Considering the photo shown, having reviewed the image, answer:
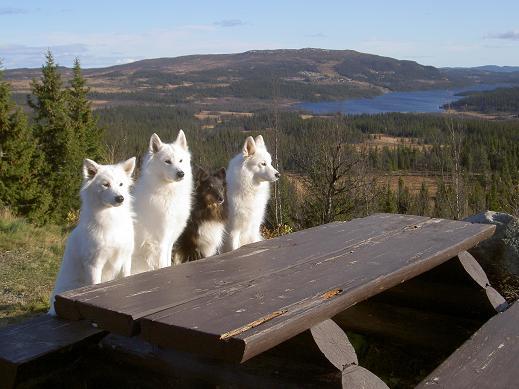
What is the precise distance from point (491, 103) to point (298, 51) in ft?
327

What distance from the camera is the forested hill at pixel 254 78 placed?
319 ft

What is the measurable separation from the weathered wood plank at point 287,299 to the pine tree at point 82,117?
94.5 ft

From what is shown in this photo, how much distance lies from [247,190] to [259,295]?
271 centimetres

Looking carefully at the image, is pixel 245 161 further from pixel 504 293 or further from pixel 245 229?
pixel 504 293

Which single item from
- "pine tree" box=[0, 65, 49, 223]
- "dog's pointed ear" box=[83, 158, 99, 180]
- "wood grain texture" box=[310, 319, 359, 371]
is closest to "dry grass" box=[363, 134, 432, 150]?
"pine tree" box=[0, 65, 49, 223]

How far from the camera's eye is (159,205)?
418 cm

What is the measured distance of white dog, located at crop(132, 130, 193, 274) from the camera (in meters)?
4.18

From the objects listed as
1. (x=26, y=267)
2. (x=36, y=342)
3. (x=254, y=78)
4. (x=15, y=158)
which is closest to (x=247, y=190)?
(x=36, y=342)

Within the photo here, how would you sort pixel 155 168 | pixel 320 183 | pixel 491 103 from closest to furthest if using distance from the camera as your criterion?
1. pixel 155 168
2. pixel 320 183
3. pixel 491 103

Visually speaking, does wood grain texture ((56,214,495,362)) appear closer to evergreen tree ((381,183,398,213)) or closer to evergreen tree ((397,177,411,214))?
evergreen tree ((381,183,398,213))

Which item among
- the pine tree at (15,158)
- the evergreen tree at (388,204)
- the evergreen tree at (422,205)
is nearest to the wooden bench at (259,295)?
the pine tree at (15,158)

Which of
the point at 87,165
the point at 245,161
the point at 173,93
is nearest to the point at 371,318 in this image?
the point at 245,161

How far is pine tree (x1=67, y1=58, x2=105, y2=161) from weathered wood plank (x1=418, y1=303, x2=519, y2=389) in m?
29.2

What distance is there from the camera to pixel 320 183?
26.6 metres
